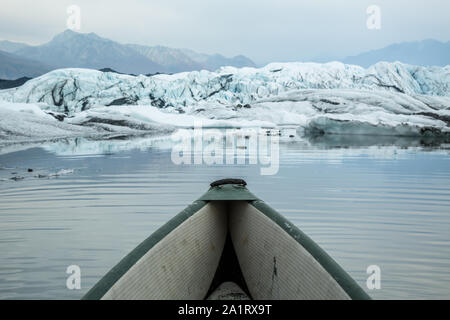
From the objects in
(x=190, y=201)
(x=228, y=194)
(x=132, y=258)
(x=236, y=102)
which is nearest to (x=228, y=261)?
(x=228, y=194)

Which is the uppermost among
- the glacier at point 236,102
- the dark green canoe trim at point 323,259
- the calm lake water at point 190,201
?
the glacier at point 236,102

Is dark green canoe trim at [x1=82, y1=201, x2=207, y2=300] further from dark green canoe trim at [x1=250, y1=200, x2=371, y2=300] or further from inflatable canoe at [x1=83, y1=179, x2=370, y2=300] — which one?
dark green canoe trim at [x1=250, y1=200, x2=371, y2=300]

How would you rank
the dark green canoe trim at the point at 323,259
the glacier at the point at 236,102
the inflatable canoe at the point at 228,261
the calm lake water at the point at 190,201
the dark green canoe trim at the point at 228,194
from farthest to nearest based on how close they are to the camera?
1. the glacier at the point at 236,102
2. the calm lake water at the point at 190,201
3. the dark green canoe trim at the point at 228,194
4. the inflatable canoe at the point at 228,261
5. the dark green canoe trim at the point at 323,259

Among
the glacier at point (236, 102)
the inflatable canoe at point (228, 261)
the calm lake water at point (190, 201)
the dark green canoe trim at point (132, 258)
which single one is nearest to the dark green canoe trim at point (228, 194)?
the inflatable canoe at point (228, 261)

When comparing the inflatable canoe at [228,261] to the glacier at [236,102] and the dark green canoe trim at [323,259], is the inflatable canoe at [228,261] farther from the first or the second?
the glacier at [236,102]

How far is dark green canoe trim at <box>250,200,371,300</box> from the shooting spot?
2.67m

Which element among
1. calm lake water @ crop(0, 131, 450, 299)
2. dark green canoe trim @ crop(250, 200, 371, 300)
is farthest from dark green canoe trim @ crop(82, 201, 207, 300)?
calm lake water @ crop(0, 131, 450, 299)

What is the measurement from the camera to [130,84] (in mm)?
78812

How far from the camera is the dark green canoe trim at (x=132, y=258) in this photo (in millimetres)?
2686

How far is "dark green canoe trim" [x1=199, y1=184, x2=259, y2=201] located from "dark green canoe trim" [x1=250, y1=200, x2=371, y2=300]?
19 cm

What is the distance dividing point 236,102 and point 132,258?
262ft

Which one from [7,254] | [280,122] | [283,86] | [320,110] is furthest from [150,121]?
[283,86]

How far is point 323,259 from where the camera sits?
3029mm

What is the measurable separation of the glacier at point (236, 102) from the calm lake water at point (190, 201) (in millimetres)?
15406
